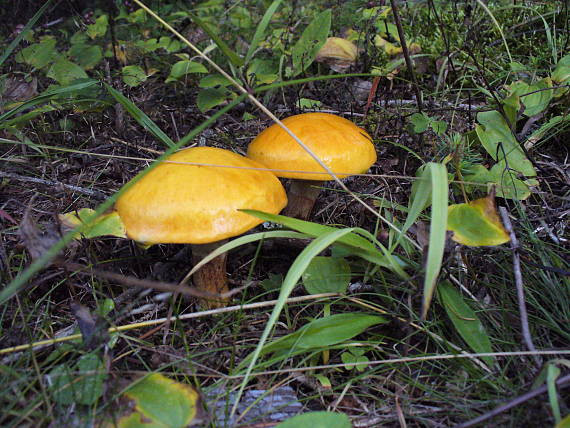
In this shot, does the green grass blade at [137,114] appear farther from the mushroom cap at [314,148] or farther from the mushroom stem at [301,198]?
the mushroom stem at [301,198]

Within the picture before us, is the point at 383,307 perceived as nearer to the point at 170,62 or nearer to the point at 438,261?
the point at 438,261

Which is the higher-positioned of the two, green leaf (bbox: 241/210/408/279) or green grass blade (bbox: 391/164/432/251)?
green grass blade (bbox: 391/164/432/251)

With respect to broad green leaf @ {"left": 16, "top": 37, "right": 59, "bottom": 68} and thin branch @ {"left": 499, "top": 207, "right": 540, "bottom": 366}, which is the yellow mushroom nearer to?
thin branch @ {"left": 499, "top": 207, "right": 540, "bottom": 366}

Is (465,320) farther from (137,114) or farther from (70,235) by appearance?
(137,114)

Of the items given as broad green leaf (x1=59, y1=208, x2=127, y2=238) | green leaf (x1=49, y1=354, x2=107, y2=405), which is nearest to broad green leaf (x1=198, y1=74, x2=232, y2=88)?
broad green leaf (x1=59, y1=208, x2=127, y2=238)

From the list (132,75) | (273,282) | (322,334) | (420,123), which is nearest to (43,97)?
(132,75)

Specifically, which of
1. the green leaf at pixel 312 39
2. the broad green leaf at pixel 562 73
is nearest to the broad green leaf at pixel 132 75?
the green leaf at pixel 312 39
